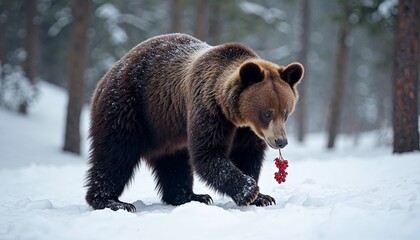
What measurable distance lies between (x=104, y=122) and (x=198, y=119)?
1250 mm

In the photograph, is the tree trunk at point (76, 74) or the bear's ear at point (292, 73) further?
the tree trunk at point (76, 74)

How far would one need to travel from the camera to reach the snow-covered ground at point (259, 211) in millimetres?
3566

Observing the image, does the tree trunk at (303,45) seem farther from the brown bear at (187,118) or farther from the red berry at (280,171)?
the red berry at (280,171)

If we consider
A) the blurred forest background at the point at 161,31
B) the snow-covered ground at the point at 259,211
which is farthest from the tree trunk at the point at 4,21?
the snow-covered ground at the point at 259,211

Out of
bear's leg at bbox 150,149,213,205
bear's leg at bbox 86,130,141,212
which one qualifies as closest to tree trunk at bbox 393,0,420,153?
bear's leg at bbox 150,149,213,205

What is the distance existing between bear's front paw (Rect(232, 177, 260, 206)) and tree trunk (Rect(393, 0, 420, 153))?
5.52m

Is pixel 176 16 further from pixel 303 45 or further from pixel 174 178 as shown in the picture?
pixel 174 178

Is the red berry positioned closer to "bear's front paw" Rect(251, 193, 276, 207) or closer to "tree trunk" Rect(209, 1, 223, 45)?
"bear's front paw" Rect(251, 193, 276, 207)

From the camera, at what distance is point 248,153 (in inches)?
216

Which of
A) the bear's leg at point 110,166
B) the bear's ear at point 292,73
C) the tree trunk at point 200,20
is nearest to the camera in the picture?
the bear's ear at point 292,73

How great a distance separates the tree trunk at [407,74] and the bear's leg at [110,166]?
5844mm

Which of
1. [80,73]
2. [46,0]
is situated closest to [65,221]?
[80,73]

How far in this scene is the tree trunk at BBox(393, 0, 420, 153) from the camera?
29.9 feet

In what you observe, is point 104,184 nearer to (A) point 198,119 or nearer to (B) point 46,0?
(A) point 198,119
